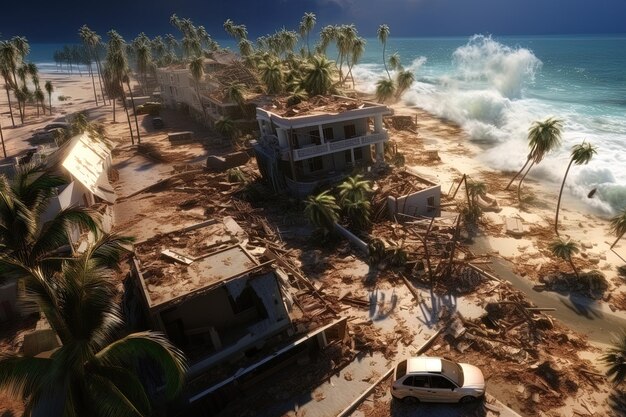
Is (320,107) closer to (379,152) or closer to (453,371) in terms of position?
(379,152)

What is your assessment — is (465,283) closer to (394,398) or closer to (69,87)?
(394,398)

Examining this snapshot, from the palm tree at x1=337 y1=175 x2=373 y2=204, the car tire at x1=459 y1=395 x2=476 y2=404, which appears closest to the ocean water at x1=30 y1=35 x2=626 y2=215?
the palm tree at x1=337 y1=175 x2=373 y2=204

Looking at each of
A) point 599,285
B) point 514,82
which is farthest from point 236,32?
point 599,285

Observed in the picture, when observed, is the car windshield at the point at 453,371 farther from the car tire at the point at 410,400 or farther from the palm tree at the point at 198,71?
the palm tree at the point at 198,71

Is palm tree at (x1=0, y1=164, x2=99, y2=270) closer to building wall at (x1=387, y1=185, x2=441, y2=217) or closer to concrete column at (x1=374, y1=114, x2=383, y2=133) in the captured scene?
building wall at (x1=387, y1=185, x2=441, y2=217)

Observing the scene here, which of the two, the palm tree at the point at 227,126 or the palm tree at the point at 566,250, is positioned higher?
the palm tree at the point at 227,126

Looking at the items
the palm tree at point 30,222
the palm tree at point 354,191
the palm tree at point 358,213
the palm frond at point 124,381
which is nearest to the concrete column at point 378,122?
the palm tree at point 354,191

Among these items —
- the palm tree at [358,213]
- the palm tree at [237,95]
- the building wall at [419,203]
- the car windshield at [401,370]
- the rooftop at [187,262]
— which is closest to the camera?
the car windshield at [401,370]

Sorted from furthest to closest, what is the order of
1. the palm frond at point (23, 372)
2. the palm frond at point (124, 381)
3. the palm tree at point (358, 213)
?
the palm tree at point (358, 213)
the palm frond at point (124, 381)
the palm frond at point (23, 372)
